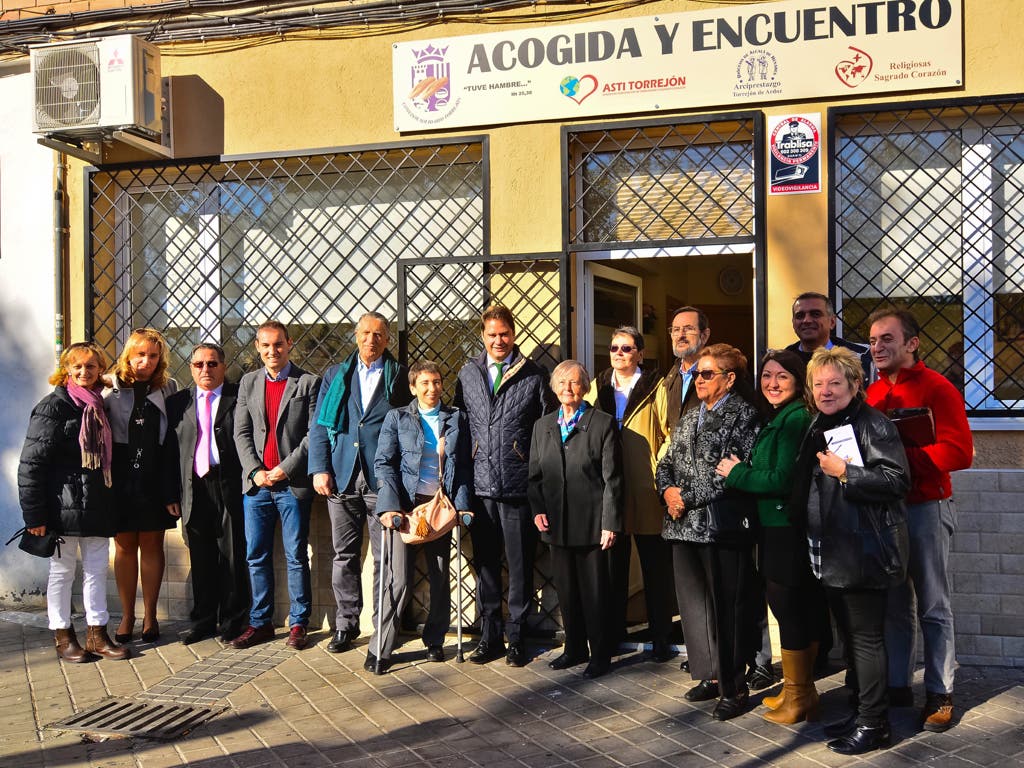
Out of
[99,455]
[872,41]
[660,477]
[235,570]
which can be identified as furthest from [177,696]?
[872,41]

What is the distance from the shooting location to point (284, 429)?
6.05m

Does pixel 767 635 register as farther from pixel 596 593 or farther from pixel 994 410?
pixel 994 410

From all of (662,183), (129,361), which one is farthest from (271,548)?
(662,183)

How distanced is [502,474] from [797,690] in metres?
1.95

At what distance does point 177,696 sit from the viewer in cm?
515

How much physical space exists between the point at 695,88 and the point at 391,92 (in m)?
2.01

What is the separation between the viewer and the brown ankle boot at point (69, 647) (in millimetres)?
5863

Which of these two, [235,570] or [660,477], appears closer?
[660,477]

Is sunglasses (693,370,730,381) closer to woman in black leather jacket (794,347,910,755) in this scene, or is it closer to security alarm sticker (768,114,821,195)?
woman in black leather jacket (794,347,910,755)

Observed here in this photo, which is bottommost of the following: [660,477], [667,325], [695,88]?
[660,477]

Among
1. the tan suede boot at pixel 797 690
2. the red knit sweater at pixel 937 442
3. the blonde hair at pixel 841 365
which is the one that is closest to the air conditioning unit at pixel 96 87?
the blonde hair at pixel 841 365

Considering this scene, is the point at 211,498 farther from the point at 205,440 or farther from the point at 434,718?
the point at 434,718

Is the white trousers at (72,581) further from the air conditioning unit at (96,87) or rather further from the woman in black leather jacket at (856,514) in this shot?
the woman in black leather jacket at (856,514)

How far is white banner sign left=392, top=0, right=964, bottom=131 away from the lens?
18.7 ft
